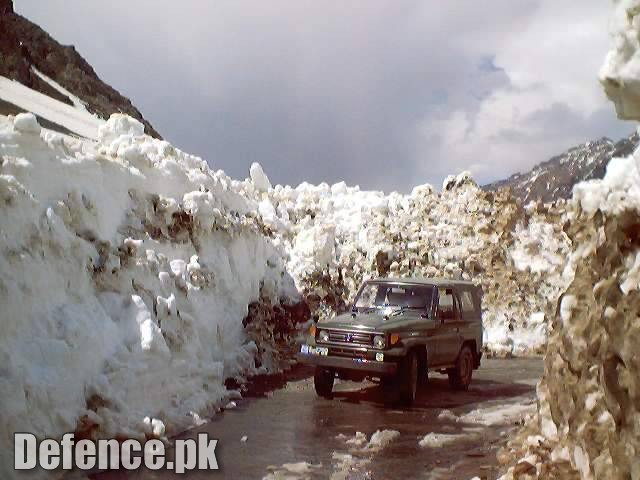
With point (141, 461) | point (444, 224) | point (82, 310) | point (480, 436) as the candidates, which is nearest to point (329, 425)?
point (480, 436)

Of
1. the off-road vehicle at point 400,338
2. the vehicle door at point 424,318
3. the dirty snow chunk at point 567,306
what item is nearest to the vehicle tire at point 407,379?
the off-road vehicle at point 400,338

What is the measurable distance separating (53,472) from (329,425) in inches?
147

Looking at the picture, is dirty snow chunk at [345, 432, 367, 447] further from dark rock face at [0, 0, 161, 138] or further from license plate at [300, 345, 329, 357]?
dark rock face at [0, 0, 161, 138]

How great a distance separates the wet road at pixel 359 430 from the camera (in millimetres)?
6996

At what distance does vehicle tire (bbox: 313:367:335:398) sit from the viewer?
10.7 metres

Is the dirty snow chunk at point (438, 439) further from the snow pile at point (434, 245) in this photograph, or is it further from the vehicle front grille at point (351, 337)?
the snow pile at point (434, 245)

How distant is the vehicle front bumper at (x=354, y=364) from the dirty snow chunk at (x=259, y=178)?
36.0 feet

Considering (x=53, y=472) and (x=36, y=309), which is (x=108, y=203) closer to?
(x=36, y=309)

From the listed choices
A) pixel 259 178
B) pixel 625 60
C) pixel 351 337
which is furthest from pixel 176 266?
pixel 259 178

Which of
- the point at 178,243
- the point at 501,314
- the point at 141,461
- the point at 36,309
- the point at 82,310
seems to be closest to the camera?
the point at 141,461

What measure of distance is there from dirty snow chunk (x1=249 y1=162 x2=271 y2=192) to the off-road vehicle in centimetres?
967

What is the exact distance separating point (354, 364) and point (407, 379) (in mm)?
909

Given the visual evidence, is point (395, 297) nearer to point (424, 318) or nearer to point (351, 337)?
point (424, 318)

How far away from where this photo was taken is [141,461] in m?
7.15
